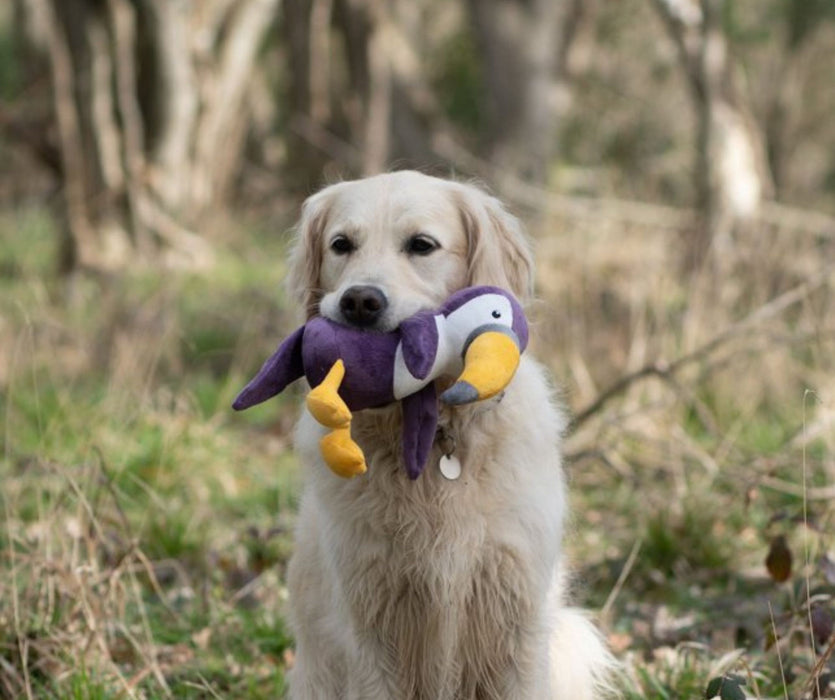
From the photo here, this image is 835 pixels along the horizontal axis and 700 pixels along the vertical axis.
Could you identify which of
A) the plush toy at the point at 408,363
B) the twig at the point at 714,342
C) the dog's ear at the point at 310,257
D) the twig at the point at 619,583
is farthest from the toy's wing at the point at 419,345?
the twig at the point at 714,342

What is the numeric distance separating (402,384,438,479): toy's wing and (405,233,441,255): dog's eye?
46cm

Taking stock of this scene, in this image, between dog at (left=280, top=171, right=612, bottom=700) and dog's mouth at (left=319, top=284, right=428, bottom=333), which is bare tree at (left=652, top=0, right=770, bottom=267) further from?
dog's mouth at (left=319, top=284, right=428, bottom=333)

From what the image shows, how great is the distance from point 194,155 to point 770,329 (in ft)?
19.9

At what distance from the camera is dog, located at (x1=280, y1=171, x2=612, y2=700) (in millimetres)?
2783

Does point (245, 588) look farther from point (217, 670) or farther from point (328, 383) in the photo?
point (328, 383)

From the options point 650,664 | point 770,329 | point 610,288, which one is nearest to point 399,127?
point 610,288

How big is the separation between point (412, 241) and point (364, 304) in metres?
0.36

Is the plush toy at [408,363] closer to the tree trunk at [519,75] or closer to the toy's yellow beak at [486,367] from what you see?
the toy's yellow beak at [486,367]

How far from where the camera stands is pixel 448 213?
3039mm

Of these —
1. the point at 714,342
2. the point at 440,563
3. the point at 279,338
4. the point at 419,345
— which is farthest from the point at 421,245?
the point at 279,338

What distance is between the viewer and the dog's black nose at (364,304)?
8.74 feet

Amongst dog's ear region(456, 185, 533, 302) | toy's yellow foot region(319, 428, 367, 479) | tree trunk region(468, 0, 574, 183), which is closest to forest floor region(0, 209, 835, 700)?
dog's ear region(456, 185, 533, 302)

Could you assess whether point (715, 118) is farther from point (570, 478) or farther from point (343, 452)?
point (343, 452)

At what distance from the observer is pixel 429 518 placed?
2.79 meters
